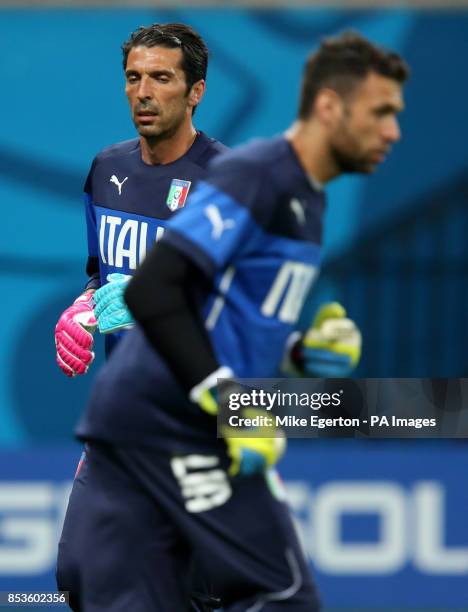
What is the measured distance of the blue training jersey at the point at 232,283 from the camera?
3.15 metres

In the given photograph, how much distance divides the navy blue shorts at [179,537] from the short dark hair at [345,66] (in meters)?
0.82

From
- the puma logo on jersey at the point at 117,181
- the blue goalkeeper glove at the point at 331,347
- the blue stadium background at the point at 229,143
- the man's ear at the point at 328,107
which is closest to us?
the man's ear at the point at 328,107

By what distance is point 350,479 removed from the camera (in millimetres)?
6215

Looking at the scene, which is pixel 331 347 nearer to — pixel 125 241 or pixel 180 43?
pixel 125 241

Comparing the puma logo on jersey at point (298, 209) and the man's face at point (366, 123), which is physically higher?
the man's face at point (366, 123)

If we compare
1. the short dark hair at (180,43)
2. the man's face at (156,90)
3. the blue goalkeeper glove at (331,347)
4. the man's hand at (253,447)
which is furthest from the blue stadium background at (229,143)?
the man's hand at (253,447)

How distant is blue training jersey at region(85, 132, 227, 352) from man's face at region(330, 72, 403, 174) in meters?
1.19

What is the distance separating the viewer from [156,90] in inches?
173

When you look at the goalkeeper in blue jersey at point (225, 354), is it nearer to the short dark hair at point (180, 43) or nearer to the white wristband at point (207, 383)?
the white wristband at point (207, 383)

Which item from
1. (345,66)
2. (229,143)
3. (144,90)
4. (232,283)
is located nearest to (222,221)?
(232,283)

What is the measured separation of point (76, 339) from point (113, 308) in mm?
199

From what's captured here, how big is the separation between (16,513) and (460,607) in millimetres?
1838

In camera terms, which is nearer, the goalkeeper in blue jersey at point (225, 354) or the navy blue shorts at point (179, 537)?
the goalkeeper in blue jersey at point (225, 354)

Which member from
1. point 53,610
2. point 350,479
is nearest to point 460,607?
point 350,479
